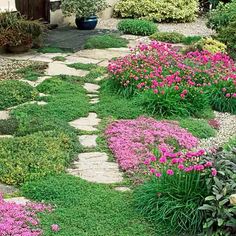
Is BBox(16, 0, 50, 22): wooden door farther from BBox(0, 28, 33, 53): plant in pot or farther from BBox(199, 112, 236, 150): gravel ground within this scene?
BBox(199, 112, 236, 150): gravel ground

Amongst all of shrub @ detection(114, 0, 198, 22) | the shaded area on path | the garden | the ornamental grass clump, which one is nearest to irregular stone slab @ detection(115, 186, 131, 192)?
the garden

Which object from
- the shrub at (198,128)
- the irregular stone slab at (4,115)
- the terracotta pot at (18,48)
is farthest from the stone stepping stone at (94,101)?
the terracotta pot at (18,48)

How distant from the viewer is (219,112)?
6.77m

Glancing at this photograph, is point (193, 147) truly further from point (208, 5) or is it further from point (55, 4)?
point (208, 5)

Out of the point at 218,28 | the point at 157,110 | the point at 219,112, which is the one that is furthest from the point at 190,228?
the point at 218,28

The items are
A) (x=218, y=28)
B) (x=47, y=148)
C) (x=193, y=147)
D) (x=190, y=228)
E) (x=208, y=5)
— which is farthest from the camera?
(x=208, y=5)

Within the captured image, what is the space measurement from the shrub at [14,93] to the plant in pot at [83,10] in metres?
5.18

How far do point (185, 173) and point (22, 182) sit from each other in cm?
135

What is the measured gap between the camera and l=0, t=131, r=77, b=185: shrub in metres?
4.51

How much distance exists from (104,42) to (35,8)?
7.19 feet

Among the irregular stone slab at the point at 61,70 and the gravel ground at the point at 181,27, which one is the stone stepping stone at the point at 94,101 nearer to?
the irregular stone slab at the point at 61,70

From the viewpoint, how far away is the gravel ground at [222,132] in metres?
5.55

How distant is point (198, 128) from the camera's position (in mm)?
5840

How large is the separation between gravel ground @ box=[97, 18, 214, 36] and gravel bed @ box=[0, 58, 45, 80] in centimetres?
439
